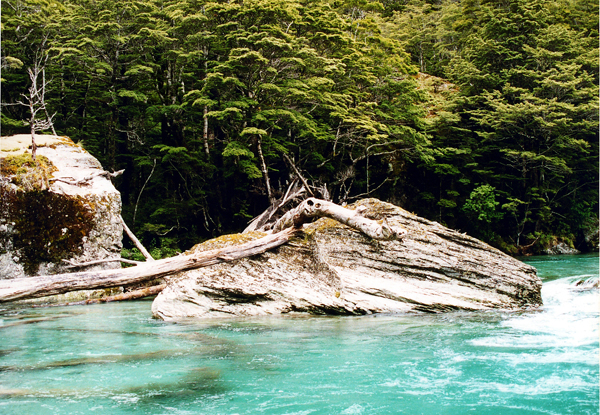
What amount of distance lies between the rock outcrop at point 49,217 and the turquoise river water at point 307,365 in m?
2.74

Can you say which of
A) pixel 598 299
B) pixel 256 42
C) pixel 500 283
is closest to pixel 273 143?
pixel 256 42

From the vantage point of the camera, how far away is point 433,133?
2323cm

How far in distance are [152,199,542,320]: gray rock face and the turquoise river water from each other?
0.43 metres

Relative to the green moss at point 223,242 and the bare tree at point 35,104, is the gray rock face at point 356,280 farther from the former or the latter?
the bare tree at point 35,104

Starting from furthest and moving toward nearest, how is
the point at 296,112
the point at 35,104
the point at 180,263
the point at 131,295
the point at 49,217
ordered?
the point at 296,112 < the point at 35,104 < the point at 49,217 < the point at 131,295 < the point at 180,263

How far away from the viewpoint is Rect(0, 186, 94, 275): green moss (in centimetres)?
1070

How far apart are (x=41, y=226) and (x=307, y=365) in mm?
8518

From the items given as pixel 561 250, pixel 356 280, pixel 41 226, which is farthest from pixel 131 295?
pixel 561 250

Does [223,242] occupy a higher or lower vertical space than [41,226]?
lower

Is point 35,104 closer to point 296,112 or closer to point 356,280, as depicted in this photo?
point 296,112

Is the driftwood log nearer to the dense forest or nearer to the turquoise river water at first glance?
the turquoise river water

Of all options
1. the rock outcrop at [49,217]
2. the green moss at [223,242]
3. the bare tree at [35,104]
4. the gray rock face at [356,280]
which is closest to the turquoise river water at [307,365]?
the gray rock face at [356,280]

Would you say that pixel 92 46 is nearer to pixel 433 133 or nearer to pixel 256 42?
pixel 256 42

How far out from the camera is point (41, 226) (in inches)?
426
